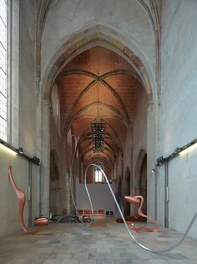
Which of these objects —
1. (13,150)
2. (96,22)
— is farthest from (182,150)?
(96,22)

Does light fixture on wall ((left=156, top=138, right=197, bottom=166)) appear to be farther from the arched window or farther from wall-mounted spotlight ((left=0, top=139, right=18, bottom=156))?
the arched window

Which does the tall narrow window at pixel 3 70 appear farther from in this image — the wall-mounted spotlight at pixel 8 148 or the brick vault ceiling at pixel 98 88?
the brick vault ceiling at pixel 98 88

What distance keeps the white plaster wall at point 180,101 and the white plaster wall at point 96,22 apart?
57.2 inches

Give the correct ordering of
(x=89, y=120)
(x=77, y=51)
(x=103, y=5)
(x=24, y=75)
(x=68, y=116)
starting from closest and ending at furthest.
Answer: (x=24, y=75)
(x=103, y=5)
(x=77, y=51)
(x=68, y=116)
(x=89, y=120)

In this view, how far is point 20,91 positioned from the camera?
43.6 ft

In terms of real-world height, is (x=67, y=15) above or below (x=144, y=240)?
above

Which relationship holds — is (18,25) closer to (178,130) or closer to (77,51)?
(77,51)

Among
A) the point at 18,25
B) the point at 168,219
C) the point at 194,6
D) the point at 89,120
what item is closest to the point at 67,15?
the point at 18,25

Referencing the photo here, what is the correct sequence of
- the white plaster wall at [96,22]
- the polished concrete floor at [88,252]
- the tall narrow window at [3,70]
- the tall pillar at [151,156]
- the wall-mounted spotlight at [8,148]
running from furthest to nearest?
1. the white plaster wall at [96,22]
2. the tall pillar at [151,156]
3. the tall narrow window at [3,70]
4. the wall-mounted spotlight at [8,148]
5. the polished concrete floor at [88,252]

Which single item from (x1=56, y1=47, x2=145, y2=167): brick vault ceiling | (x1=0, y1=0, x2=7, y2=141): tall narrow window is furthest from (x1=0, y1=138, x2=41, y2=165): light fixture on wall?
(x1=56, y1=47, x2=145, y2=167): brick vault ceiling

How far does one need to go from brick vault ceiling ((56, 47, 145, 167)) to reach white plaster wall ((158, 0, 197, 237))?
22.1ft

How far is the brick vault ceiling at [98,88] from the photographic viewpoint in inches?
912

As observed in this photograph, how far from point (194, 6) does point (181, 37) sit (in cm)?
173

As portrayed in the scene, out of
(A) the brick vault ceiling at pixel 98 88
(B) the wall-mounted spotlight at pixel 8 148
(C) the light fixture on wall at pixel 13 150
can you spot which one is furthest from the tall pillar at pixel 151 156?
(B) the wall-mounted spotlight at pixel 8 148
